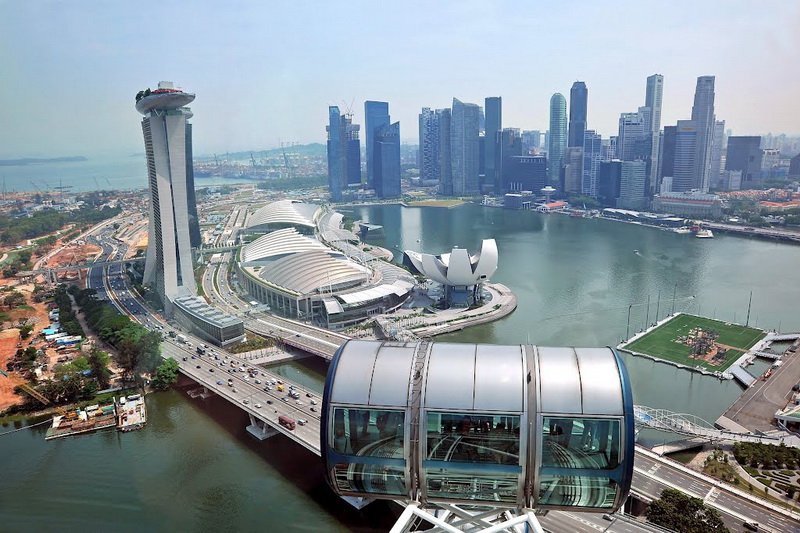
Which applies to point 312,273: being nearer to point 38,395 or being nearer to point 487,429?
point 38,395

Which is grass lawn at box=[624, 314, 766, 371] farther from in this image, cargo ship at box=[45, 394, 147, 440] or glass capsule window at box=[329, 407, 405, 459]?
glass capsule window at box=[329, 407, 405, 459]

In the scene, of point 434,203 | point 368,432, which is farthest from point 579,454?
point 434,203

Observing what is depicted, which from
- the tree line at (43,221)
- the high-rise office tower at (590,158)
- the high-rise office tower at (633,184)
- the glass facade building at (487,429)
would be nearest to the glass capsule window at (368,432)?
the glass facade building at (487,429)

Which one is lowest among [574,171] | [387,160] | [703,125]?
[574,171]

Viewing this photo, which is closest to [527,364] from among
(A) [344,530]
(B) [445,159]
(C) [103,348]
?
(A) [344,530]

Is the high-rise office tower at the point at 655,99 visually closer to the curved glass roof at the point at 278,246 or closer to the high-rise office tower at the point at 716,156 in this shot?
the high-rise office tower at the point at 716,156

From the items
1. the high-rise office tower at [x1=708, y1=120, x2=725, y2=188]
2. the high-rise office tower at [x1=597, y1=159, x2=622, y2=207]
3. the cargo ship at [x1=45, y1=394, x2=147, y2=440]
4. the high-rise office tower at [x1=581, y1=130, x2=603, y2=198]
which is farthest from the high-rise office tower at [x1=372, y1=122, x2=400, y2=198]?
the cargo ship at [x1=45, y1=394, x2=147, y2=440]
